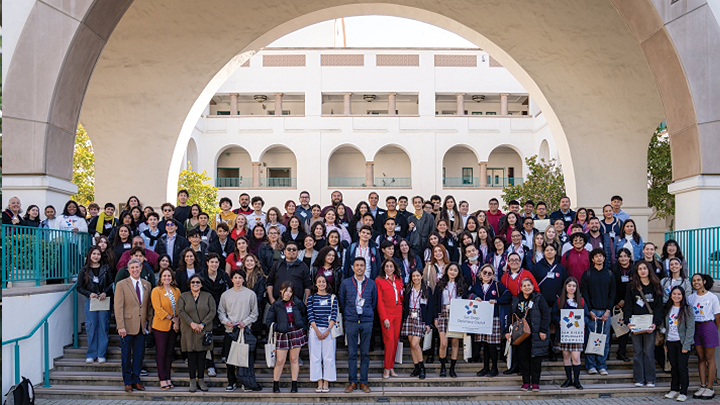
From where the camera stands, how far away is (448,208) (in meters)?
10.9

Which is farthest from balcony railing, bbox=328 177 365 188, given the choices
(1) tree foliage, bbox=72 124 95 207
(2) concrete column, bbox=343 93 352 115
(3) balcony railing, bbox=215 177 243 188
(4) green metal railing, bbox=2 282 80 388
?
A: (4) green metal railing, bbox=2 282 80 388

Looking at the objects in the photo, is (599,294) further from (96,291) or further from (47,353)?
(47,353)

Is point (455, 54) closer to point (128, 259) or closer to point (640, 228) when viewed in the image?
point (640, 228)

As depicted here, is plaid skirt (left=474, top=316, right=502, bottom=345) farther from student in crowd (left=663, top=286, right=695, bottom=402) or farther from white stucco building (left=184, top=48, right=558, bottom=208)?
white stucco building (left=184, top=48, right=558, bottom=208)

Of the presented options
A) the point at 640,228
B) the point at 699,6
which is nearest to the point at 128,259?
the point at 699,6

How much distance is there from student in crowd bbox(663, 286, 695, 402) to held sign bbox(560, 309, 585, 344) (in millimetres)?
1181

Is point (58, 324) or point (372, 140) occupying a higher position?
point (372, 140)

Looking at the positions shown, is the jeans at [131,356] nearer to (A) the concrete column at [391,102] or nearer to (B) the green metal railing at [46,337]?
(B) the green metal railing at [46,337]

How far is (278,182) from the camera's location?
39.2 metres

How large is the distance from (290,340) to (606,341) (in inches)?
177

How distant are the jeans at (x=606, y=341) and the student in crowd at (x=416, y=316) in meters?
2.28

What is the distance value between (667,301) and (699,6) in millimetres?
4778

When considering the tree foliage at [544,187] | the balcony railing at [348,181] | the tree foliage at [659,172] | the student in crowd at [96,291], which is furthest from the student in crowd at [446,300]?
the balcony railing at [348,181]

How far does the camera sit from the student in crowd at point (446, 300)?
899cm
